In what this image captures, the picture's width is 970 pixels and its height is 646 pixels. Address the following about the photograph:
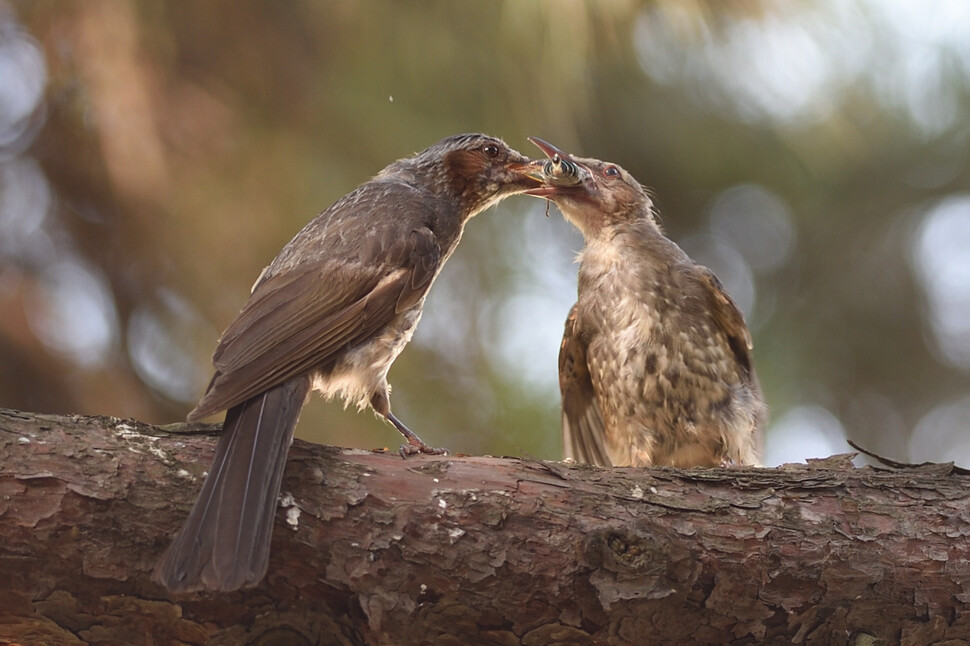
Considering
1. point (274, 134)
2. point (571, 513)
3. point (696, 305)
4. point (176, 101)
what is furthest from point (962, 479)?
point (176, 101)

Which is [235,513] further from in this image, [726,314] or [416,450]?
[726,314]

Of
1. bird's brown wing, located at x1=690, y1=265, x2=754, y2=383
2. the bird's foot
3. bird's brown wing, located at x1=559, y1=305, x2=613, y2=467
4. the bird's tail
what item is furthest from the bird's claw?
bird's brown wing, located at x1=690, y1=265, x2=754, y2=383

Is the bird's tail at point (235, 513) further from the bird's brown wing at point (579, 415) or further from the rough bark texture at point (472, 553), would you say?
the bird's brown wing at point (579, 415)

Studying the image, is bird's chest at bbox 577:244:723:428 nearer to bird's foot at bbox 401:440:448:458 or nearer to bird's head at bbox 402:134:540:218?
bird's head at bbox 402:134:540:218

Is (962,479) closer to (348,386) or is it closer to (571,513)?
(571,513)

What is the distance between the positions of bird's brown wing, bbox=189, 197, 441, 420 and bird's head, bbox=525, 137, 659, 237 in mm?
737

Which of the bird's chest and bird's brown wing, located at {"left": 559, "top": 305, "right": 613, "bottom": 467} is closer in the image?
the bird's chest

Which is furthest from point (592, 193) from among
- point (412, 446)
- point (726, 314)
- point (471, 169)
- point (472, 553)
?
point (472, 553)

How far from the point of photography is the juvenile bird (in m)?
3.49

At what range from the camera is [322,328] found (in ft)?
9.05

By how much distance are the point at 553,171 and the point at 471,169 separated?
0.31 m

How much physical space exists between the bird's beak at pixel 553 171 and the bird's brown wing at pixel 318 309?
67 cm

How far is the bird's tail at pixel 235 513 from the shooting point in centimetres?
196

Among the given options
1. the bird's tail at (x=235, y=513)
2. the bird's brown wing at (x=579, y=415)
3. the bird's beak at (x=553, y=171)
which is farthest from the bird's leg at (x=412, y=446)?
the bird's beak at (x=553, y=171)
